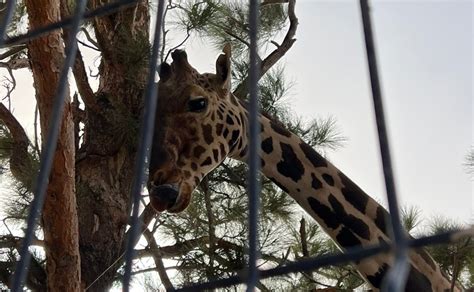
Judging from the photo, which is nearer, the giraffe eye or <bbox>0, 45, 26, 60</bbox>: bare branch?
the giraffe eye

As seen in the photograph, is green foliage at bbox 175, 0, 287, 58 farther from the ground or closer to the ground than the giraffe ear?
farther from the ground

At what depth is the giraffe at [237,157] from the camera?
1.89m

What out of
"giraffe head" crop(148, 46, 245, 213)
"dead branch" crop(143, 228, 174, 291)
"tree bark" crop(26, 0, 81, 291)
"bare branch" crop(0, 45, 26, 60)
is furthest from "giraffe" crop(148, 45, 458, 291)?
"bare branch" crop(0, 45, 26, 60)

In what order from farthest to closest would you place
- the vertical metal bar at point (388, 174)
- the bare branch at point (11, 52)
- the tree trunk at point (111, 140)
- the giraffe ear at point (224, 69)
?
the bare branch at point (11, 52) → the tree trunk at point (111, 140) → the giraffe ear at point (224, 69) → the vertical metal bar at point (388, 174)

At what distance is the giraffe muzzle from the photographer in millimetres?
1894

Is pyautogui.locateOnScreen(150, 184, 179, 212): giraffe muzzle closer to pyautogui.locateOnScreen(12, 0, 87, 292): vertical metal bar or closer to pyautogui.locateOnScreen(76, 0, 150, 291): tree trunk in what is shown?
pyautogui.locateOnScreen(76, 0, 150, 291): tree trunk

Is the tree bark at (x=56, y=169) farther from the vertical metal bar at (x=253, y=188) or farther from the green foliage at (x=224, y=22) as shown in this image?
the vertical metal bar at (x=253, y=188)

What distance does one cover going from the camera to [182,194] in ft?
6.30

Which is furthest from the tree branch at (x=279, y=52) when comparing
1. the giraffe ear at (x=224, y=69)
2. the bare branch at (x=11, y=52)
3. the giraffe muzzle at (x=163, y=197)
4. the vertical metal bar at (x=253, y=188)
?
the vertical metal bar at (x=253, y=188)

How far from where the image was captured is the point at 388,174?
1.90 ft

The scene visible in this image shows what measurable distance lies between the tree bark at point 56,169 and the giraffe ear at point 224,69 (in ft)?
1.06

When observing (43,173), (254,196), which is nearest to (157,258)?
(43,173)

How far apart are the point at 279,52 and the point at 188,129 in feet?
2.31

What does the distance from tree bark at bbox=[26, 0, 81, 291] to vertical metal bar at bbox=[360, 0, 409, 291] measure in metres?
1.39
